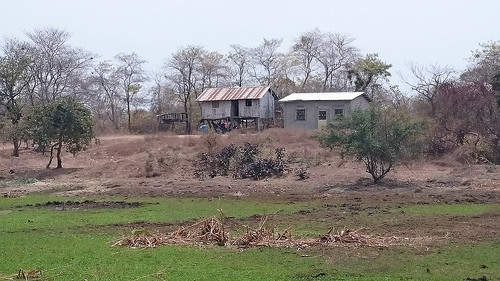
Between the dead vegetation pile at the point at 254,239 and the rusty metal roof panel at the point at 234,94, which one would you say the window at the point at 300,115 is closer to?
the rusty metal roof panel at the point at 234,94

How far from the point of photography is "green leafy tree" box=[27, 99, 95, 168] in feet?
157

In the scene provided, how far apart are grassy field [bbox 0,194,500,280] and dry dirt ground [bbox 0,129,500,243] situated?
73.9 inches

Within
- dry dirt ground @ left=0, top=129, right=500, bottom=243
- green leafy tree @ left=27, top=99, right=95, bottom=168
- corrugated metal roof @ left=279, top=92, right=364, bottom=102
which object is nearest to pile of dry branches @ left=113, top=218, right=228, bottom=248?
dry dirt ground @ left=0, top=129, right=500, bottom=243

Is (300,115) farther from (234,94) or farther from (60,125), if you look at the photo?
(60,125)

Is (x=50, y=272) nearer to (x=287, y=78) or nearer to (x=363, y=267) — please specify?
(x=363, y=267)

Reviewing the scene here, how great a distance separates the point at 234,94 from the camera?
74438 millimetres

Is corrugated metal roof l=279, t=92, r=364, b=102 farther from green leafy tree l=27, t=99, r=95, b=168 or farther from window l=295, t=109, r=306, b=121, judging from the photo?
green leafy tree l=27, t=99, r=95, b=168

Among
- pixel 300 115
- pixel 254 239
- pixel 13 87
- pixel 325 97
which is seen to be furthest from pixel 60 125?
pixel 254 239

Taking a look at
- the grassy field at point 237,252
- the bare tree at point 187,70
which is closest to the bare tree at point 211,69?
the bare tree at point 187,70

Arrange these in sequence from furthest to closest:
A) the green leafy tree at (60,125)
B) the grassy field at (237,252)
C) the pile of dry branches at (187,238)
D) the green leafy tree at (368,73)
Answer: the green leafy tree at (368,73), the green leafy tree at (60,125), the pile of dry branches at (187,238), the grassy field at (237,252)

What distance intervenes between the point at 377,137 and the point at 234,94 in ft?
126

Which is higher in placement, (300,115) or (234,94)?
(234,94)

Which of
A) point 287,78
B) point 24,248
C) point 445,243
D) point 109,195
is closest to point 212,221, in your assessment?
point 24,248

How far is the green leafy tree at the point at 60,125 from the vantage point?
47.8 m
